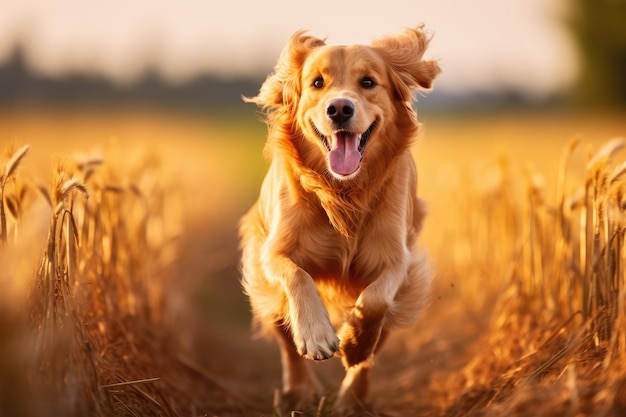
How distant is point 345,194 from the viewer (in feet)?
13.5

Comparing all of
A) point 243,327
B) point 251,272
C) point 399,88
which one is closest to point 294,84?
point 399,88

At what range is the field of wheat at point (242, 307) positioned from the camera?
9.39ft

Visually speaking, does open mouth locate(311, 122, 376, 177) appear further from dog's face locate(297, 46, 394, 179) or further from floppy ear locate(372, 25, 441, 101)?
floppy ear locate(372, 25, 441, 101)

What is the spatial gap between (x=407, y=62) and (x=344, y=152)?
2.49ft

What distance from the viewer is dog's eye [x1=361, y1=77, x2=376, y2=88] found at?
402 centimetres

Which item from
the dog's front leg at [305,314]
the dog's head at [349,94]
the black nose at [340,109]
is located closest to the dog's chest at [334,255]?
the dog's front leg at [305,314]

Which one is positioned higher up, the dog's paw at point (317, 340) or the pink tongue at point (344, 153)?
the pink tongue at point (344, 153)

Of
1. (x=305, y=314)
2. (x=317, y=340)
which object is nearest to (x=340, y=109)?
(x=305, y=314)

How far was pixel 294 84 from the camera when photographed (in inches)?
167

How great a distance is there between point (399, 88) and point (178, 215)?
3512 mm

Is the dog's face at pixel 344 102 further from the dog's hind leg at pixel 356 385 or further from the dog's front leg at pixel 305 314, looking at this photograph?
the dog's hind leg at pixel 356 385

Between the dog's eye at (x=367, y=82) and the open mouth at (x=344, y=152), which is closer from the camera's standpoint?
the open mouth at (x=344, y=152)

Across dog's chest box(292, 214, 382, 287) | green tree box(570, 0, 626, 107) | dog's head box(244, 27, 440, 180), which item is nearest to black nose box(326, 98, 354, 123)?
dog's head box(244, 27, 440, 180)

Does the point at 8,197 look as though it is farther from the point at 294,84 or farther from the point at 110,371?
the point at 294,84
